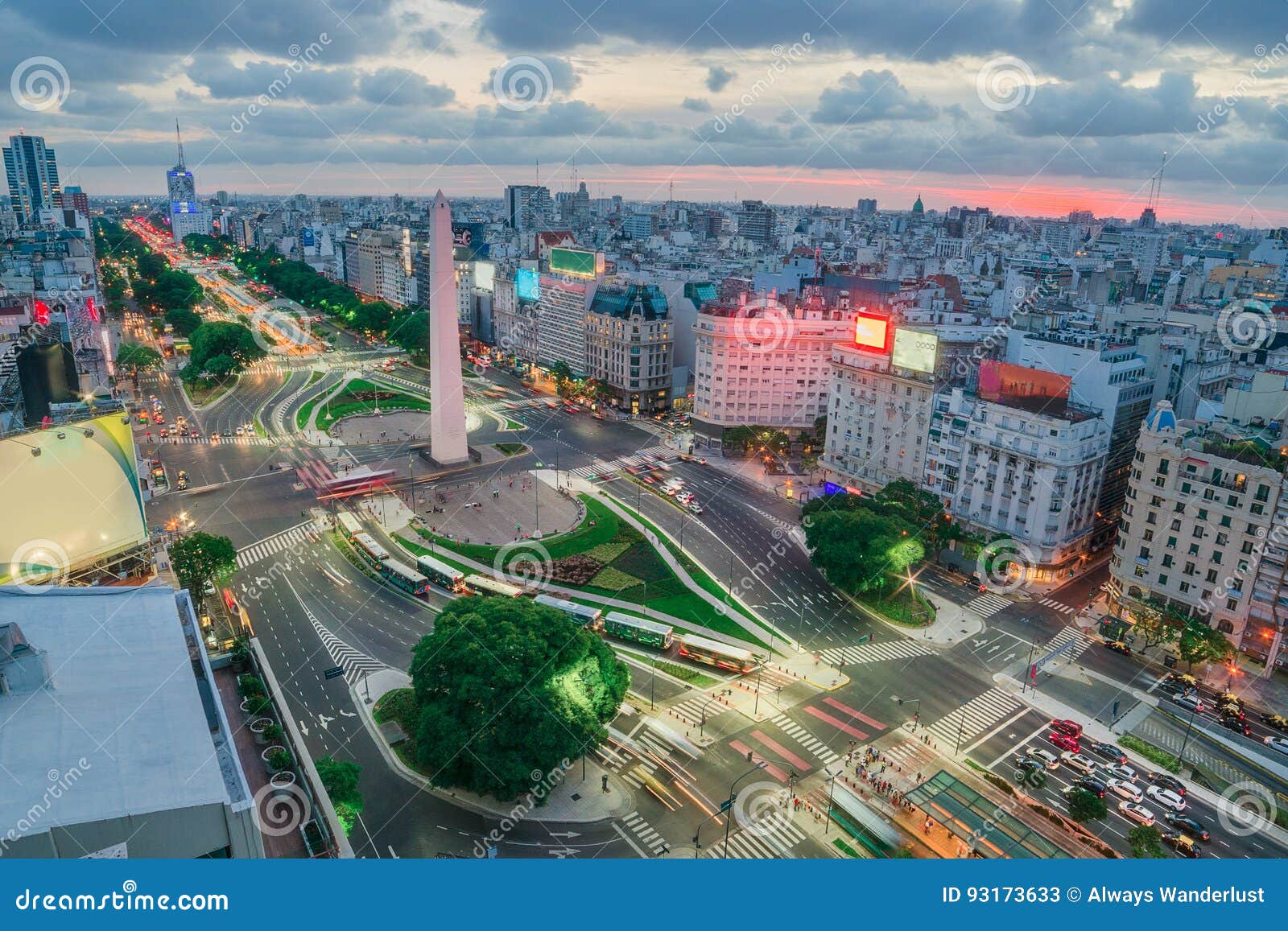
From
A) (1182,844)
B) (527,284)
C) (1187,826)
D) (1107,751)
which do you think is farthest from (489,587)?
(527,284)

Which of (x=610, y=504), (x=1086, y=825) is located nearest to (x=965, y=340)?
(x=610, y=504)

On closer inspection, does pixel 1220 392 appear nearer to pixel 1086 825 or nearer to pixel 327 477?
pixel 1086 825

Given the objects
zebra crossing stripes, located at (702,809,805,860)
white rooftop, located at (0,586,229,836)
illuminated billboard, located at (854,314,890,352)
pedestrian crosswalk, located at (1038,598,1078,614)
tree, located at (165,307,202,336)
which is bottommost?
zebra crossing stripes, located at (702,809,805,860)

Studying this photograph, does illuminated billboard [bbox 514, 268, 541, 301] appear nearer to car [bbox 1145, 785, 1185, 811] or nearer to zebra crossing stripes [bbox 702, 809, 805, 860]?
zebra crossing stripes [bbox 702, 809, 805, 860]

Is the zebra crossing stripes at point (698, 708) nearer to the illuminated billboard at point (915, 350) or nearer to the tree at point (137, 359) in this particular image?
the illuminated billboard at point (915, 350)

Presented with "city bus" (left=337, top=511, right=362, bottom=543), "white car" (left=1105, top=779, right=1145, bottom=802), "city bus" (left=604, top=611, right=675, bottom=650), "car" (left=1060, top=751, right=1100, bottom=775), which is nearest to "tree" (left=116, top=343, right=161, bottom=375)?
"city bus" (left=337, top=511, right=362, bottom=543)

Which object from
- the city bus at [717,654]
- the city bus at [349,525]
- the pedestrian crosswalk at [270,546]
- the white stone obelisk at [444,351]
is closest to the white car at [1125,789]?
the city bus at [717,654]
